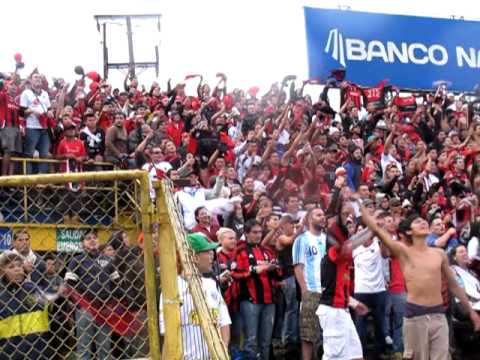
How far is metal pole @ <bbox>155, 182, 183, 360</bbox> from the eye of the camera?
13.3 feet

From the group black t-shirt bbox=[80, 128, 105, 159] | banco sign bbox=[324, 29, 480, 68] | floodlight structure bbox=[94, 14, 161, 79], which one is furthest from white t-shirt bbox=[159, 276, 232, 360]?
floodlight structure bbox=[94, 14, 161, 79]

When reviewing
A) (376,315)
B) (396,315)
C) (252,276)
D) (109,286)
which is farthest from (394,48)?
(109,286)

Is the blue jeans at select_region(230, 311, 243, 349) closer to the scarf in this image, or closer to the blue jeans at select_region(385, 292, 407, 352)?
the blue jeans at select_region(385, 292, 407, 352)

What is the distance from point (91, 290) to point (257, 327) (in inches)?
236

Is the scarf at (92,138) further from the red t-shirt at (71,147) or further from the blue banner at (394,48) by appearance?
the blue banner at (394,48)

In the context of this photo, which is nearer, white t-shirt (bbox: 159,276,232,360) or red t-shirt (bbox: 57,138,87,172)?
white t-shirt (bbox: 159,276,232,360)

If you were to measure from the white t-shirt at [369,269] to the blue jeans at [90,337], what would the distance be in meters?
6.83

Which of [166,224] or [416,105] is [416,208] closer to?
[416,105]

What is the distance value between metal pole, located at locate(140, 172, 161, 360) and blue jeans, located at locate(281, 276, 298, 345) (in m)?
7.41

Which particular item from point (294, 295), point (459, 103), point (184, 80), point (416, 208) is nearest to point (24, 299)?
Answer: point (294, 295)

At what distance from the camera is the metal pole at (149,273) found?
161 inches

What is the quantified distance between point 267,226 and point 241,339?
5.17 feet

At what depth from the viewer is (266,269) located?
1093 cm

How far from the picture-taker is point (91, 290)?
517 cm
